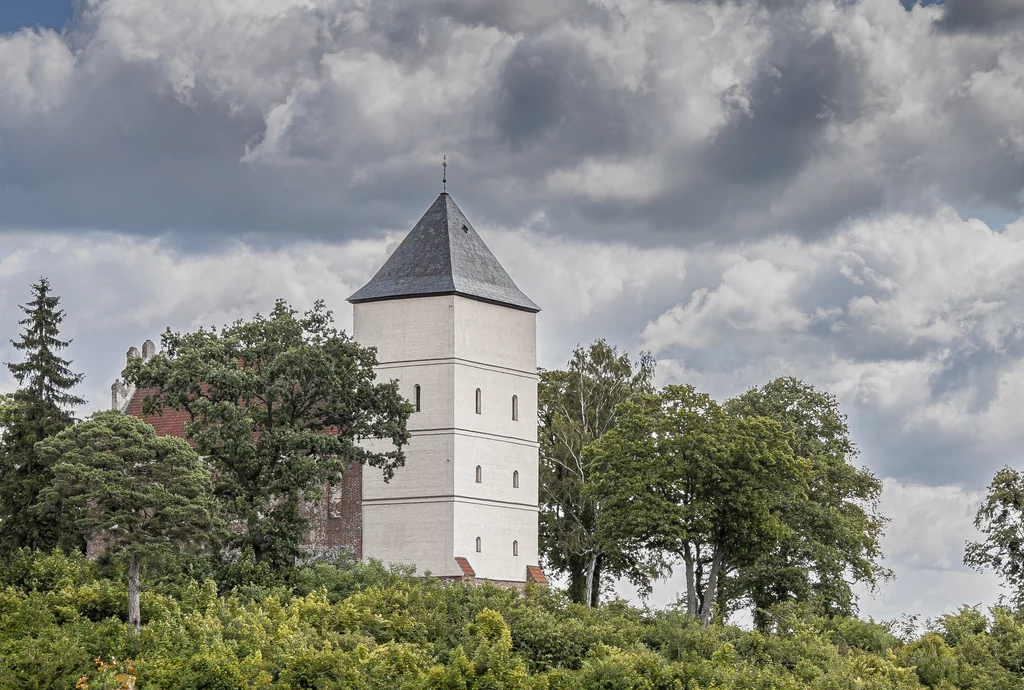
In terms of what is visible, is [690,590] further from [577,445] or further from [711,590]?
[577,445]

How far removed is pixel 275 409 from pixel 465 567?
26.1 ft

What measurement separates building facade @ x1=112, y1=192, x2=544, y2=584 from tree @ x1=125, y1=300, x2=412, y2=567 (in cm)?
227

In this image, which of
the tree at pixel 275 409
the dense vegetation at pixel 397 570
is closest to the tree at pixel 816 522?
the dense vegetation at pixel 397 570

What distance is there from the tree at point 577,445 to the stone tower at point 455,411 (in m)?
5.58

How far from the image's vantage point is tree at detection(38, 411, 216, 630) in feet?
138

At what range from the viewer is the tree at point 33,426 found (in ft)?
159

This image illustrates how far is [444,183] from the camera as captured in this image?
58.6 m

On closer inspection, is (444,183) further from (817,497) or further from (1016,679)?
(1016,679)

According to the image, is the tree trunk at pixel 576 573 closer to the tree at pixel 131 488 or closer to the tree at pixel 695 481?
the tree at pixel 695 481

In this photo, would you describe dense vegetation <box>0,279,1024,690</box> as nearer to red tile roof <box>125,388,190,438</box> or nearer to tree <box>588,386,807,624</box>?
tree <box>588,386,807,624</box>

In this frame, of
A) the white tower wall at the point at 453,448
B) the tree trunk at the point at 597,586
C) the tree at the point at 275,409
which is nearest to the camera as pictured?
the tree at the point at 275,409

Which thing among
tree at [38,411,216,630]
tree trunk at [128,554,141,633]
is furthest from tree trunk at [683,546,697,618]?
tree trunk at [128,554,141,633]

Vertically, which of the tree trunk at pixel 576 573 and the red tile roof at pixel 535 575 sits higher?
the tree trunk at pixel 576 573

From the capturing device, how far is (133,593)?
42.0m
